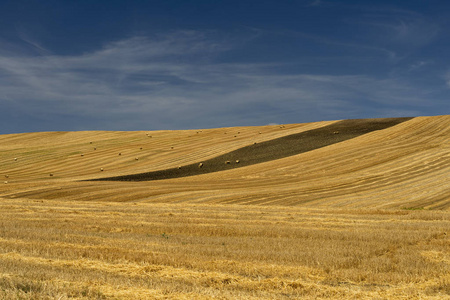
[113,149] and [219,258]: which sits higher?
[113,149]

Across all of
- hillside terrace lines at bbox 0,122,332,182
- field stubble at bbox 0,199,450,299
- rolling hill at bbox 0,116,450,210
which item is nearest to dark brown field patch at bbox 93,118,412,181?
rolling hill at bbox 0,116,450,210

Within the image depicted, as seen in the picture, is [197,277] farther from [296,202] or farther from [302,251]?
[296,202]

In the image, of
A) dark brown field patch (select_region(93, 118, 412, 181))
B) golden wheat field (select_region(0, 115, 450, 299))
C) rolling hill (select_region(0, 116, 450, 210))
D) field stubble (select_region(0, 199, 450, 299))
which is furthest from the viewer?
dark brown field patch (select_region(93, 118, 412, 181))

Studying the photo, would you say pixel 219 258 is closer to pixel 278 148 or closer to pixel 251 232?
pixel 251 232

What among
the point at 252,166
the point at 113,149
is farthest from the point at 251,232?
the point at 113,149

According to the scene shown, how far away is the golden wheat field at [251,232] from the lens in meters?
10.6

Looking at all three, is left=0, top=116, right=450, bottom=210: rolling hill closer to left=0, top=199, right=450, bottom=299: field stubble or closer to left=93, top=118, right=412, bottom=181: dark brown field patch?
left=93, top=118, right=412, bottom=181: dark brown field patch

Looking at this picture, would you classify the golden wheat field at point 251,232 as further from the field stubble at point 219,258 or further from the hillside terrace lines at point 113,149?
the hillside terrace lines at point 113,149

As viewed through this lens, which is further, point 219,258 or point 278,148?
point 278,148

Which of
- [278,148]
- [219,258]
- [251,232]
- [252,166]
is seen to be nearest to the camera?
[219,258]

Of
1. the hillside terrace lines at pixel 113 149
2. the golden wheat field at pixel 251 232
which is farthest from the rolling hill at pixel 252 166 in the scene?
the golden wheat field at pixel 251 232

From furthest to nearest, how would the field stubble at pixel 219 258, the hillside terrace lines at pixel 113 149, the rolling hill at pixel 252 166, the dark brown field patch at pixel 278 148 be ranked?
the hillside terrace lines at pixel 113 149 → the dark brown field patch at pixel 278 148 → the rolling hill at pixel 252 166 → the field stubble at pixel 219 258

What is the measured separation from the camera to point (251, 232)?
19.7 metres

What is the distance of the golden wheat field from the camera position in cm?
1056
